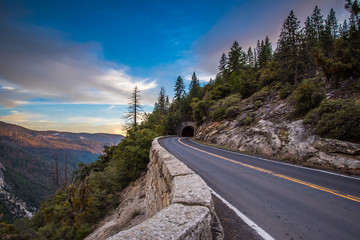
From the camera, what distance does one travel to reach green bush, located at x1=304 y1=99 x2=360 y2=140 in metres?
7.84

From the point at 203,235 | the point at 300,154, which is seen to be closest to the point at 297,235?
the point at 203,235

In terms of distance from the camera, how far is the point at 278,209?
3.50 metres

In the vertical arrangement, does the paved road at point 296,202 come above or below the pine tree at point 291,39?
below

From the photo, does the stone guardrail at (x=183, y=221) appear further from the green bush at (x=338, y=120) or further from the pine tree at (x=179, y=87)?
the pine tree at (x=179, y=87)

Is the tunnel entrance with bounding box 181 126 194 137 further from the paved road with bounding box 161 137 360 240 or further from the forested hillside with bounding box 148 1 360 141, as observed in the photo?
the paved road with bounding box 161 137 360 240

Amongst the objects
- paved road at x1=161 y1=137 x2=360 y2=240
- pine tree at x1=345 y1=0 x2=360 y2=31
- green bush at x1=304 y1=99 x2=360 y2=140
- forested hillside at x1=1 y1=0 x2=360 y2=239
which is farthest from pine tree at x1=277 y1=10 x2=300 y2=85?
paved road at x1=161 y1=137 x2=360 y2=240

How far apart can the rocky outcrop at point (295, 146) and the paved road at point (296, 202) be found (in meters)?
1.56

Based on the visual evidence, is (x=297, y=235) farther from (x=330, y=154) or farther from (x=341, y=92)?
(x=341, y=92)

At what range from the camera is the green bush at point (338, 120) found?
25.7ft

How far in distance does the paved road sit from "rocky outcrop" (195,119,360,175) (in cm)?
156

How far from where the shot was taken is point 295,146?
9727 millimetres

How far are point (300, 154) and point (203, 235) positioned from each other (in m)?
10.1

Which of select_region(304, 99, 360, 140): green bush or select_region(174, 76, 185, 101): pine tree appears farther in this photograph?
select_region(174, 76, 185, 101): pine tree

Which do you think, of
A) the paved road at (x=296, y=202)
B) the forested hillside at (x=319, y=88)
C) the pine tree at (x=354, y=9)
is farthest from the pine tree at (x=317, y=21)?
the paved road at (x=296, y=202)
